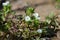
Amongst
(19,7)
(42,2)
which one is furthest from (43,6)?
(19,7)

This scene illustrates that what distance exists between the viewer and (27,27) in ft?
9.46

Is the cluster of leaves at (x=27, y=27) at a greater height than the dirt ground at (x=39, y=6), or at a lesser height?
lesser

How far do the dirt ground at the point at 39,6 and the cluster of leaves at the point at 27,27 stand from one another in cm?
39

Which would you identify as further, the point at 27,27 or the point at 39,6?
the point at 39,6

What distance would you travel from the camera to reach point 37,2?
144 inches

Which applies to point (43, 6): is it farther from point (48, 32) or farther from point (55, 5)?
point (48, 32)

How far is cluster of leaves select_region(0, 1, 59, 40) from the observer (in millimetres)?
2787

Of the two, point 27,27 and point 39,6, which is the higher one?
point 39,6

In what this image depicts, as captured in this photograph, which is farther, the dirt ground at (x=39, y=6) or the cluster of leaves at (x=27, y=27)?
the dirt ground at (x=39, y=6)

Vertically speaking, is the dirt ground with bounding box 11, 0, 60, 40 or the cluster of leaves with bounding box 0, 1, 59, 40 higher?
the dirt ground with bounding box 11, 0, 60, 40

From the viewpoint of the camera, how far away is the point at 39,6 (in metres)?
3.56

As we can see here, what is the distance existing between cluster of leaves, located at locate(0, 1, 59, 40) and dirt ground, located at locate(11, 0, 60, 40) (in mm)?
389

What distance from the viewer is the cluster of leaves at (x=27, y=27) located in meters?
2.79

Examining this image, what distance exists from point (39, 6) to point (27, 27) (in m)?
0.77
